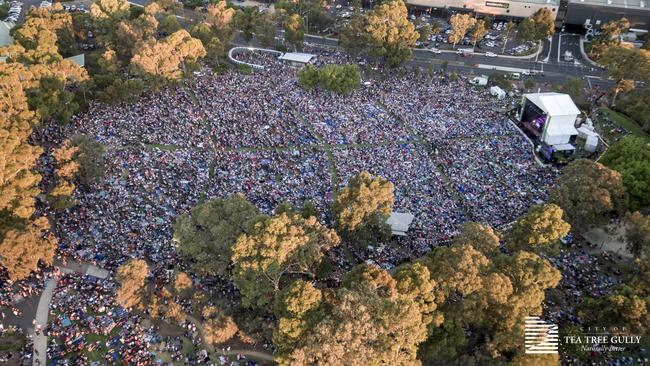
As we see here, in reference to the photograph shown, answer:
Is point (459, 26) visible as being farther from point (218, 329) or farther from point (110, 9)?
point (218, 329)

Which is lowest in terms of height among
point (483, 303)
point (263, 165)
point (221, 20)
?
point (263, 165)

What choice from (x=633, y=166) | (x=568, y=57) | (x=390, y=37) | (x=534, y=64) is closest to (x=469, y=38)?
(x=534, y=64)

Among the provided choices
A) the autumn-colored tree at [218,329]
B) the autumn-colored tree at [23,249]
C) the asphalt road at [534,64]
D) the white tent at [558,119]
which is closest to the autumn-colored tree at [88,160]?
the autumn-colored tree at [23,249]

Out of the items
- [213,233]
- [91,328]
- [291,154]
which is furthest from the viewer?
[291,154]

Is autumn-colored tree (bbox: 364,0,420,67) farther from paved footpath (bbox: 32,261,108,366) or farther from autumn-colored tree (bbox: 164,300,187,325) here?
autumn-colored tree (bbox: 164,300,187,325)

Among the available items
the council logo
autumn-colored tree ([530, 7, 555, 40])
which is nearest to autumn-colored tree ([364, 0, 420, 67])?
autumn-colored tree ([530, 7, 555, 40])

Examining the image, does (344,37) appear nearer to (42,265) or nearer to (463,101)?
(463,101)

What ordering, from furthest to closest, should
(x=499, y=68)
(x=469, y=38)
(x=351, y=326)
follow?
(x=469, y=38), (x=499, y=68), (x=351, y=326)
